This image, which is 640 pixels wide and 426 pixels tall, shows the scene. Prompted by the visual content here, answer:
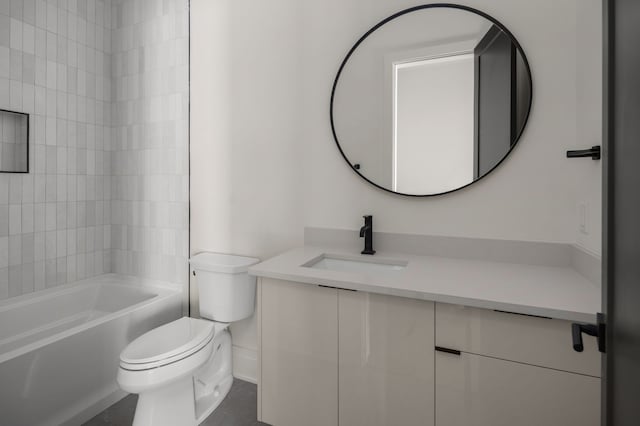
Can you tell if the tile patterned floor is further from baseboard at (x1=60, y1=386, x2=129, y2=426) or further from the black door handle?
the black door handle

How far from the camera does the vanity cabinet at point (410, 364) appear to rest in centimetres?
94

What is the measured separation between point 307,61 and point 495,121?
1.04 metres

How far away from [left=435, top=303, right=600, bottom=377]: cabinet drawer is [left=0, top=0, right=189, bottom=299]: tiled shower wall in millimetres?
1810

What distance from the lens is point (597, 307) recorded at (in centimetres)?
91

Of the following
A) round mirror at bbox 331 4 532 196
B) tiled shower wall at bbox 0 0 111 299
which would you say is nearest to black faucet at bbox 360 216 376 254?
round mirror at bbox 331 4 532 196

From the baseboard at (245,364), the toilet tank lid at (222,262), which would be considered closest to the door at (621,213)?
the toilet tank lid at (222,262)

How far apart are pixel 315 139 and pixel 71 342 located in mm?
1623

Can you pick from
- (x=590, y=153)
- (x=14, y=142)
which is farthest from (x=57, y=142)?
(x=590, y=153)

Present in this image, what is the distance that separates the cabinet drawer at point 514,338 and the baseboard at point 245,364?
1356 millimetres

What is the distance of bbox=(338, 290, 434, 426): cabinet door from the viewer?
1089mm

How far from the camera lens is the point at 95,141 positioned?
7.84 feet

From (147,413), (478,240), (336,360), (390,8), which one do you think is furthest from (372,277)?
(390,8)

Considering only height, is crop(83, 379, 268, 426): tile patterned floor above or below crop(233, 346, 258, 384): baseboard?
below

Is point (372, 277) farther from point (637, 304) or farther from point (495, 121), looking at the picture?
point (495, 121)
